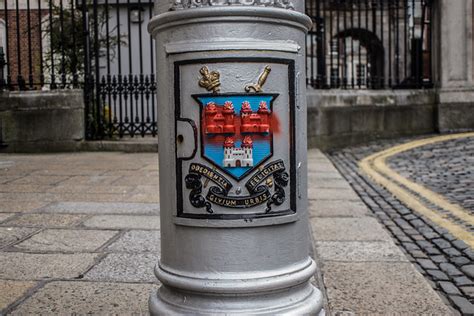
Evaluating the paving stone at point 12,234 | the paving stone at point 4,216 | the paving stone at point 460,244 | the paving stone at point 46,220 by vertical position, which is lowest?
the paving stone at point 460,244

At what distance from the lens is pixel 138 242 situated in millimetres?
4215

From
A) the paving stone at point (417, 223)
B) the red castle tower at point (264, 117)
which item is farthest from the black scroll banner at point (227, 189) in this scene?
the paving stone at point (417, 223)

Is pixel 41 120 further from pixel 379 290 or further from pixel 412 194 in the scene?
pixel 379 290

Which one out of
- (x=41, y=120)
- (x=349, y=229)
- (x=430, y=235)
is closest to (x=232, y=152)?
(x=349, y=229)

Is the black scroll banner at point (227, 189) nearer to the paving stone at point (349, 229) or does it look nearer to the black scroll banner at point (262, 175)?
the black scroll banner at point (262, 175)

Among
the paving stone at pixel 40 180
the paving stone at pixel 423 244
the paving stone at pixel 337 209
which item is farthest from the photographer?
the paving stone at pixel 40 180

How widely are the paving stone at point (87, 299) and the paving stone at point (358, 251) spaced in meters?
1.27

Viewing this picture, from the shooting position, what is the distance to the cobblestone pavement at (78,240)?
303 cm

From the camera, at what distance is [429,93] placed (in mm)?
11586

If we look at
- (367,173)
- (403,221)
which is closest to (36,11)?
(367,173)

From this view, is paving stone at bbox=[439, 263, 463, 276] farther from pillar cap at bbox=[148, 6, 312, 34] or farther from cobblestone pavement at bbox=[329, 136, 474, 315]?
pillar cap at bbox=[148, 6, 312, 34]

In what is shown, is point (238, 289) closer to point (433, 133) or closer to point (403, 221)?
point (403, 221)

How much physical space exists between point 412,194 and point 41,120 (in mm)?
6502

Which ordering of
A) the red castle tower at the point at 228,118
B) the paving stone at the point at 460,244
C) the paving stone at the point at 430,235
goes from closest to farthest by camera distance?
1. the red castle tower at the point at 228,118
2. the paving stone at the point at 460,244
3. the paving stone at the point at 430,235
